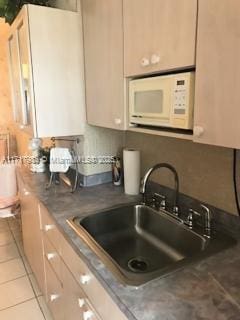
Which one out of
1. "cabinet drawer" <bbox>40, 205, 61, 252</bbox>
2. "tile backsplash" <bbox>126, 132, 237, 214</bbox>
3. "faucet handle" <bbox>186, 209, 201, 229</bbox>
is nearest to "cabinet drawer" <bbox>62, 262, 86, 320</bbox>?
"cabinet drawer" <bbox>40, 205, 61, 252</bbox>

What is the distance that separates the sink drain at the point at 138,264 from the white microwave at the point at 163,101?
70 centimetres

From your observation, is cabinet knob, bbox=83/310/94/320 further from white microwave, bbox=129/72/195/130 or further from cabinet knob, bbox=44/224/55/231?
white microwave, bbox=129/72/195/130

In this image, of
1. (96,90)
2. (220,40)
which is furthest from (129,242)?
(220,40)

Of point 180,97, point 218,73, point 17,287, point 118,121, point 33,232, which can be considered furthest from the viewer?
point 17,287

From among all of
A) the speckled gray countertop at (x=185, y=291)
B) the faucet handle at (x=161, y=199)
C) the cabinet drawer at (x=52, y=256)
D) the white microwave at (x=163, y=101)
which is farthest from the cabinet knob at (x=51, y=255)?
the white microwave at (x=163, y=101)

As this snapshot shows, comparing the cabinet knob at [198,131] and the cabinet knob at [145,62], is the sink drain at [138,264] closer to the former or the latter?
the cabinet knob at [198,131]

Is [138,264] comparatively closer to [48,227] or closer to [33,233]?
[48,227]

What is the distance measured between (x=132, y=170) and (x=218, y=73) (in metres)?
1.00

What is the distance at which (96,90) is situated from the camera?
1.53 metres

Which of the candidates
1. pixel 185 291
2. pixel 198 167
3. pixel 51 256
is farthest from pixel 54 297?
pixel 198 167

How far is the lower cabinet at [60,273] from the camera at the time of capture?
37.5 inches

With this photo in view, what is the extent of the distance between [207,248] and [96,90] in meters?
1.04

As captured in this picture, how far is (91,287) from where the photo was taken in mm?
986

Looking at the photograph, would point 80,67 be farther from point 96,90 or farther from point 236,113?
point 236,113
